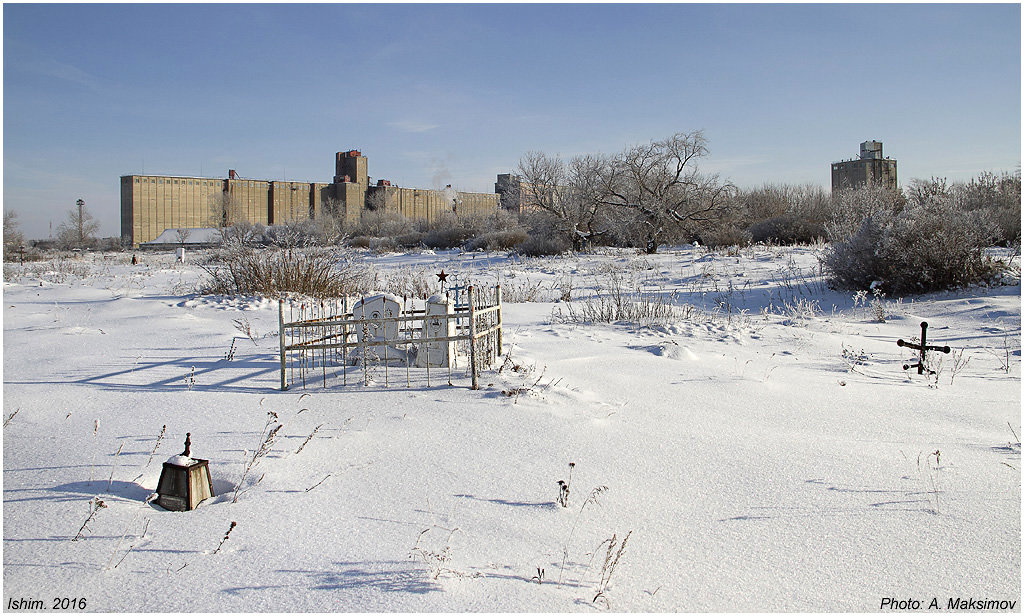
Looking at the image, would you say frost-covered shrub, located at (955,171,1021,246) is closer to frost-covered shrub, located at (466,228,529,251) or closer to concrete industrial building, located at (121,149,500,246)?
frost-covered shrub, located at (466,228,529,251)

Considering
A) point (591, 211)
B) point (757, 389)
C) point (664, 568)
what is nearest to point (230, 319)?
point (757, 389)

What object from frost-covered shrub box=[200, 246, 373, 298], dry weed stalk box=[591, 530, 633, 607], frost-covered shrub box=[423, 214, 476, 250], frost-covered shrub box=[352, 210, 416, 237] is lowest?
dry weed stalk box=[591, 530, 633, 607]

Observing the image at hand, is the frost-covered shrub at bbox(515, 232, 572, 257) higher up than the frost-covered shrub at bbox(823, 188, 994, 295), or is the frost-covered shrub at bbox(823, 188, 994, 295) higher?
the frost-covered shrub at bbox(515, 232, 572, 257)

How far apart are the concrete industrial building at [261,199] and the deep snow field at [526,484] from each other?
213 feet

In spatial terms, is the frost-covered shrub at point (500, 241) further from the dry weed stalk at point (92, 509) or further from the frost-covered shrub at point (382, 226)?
the dry weed stalk at point (92, 509)

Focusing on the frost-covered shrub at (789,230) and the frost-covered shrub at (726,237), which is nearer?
the frost-covered shrub at (726,237)

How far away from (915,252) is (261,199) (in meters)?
79.8

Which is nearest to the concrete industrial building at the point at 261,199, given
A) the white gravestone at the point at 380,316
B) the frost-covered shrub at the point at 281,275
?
the frost-covered shrub at the point at 281,275

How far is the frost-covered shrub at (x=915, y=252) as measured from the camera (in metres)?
12.0

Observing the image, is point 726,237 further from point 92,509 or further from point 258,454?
point 92,509

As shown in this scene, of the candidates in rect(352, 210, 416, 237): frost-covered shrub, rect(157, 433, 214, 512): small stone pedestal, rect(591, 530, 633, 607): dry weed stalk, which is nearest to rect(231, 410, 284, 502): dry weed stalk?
rect(157, 433, 214, 512): small stone pedestal

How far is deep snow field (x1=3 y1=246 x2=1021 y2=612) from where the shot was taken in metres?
2.63

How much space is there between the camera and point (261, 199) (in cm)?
8012

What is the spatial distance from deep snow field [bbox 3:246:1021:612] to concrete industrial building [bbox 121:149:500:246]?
64.9 m
